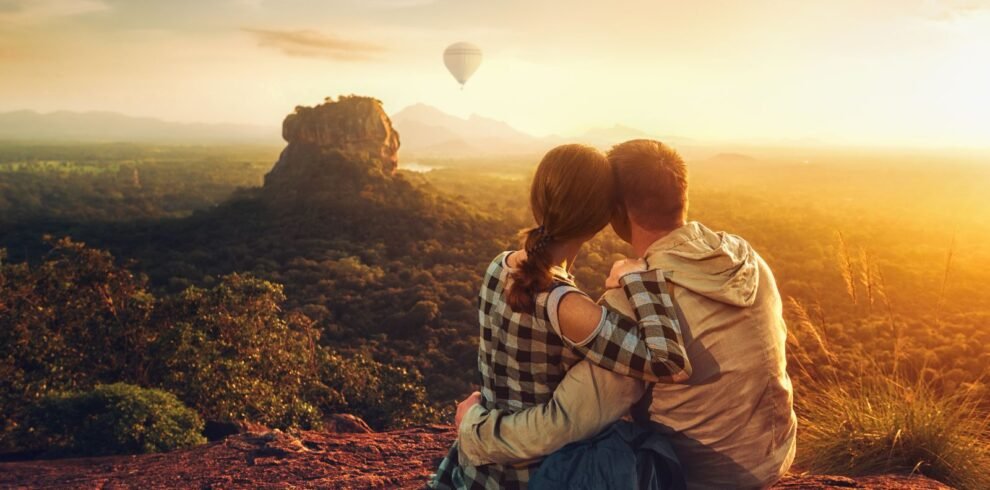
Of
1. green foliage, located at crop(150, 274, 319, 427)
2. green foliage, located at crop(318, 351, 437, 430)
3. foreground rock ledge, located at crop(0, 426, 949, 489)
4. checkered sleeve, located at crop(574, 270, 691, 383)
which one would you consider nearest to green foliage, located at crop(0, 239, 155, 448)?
green foliage, located at crop(150, 274, 319, 427)

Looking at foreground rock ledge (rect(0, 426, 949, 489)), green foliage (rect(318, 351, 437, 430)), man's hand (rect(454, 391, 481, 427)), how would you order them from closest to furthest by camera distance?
man's hand (rect(454, 391, 481, 427)), foreground rock ledge (rect(0, 426, 949, 489)), green foliage (rect(318, 351, 437, 430))

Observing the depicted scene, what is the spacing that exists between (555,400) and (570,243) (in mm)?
445

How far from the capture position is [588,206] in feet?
6.23

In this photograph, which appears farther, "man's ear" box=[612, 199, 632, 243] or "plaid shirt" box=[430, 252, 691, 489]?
"man's ear" box=[612, 199, 632, 243]

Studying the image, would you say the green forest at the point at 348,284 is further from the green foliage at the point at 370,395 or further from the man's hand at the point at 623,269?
the man's hand at the point at 623,269

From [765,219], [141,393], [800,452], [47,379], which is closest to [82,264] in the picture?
[47,379]

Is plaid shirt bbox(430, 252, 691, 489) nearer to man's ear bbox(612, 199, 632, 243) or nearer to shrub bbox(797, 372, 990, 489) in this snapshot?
man's ear bbox(612, 199, 632, 243)

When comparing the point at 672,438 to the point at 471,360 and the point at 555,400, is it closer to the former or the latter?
the point at 555,400

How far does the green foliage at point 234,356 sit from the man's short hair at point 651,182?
312 inches

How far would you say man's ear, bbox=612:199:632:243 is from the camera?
205 centimetres

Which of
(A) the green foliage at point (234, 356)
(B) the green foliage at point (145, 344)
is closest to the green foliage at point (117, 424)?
(B) the green foliage at point (145, 344)

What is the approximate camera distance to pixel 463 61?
65.1 metres

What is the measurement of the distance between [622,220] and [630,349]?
1.50ft

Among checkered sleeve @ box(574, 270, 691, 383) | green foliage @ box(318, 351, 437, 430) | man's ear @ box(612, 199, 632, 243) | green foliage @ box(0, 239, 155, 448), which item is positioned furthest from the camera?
green foliage @ box(318, 351, 437, 430)
